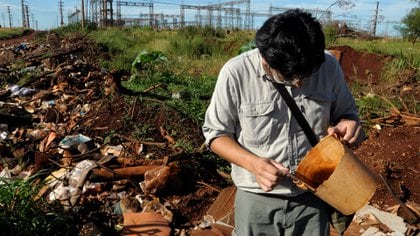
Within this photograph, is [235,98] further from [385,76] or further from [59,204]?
[385,76]

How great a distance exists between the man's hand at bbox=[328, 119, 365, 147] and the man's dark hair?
29cm

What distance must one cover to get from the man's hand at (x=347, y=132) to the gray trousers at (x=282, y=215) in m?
0.29

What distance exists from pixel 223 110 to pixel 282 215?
52 centimetres

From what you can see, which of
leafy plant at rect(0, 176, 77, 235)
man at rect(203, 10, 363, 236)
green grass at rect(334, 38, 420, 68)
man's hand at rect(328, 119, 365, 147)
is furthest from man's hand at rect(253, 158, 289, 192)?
green grass at rect(334, 38, 420, 68)

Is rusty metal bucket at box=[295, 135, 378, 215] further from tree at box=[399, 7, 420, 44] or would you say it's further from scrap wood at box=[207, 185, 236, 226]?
tree at box=[399, 7, 420, 44]

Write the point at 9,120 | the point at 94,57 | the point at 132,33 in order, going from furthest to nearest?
1. the point at 132,33
2. the point at 94,57
3. the point at 9,120

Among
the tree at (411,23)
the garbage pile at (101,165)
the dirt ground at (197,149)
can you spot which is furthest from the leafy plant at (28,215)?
the tree at (411,23)

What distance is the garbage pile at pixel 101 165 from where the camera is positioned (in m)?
3.64

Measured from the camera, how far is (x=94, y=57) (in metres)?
12.2

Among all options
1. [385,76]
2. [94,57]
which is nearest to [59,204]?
[385,76]

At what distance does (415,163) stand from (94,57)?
31.4 ft

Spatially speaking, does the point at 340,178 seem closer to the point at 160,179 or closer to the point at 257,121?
the point at 257,121

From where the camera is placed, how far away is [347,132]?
1.79 meters

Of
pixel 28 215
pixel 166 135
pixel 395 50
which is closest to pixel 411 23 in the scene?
pixel 395 50
